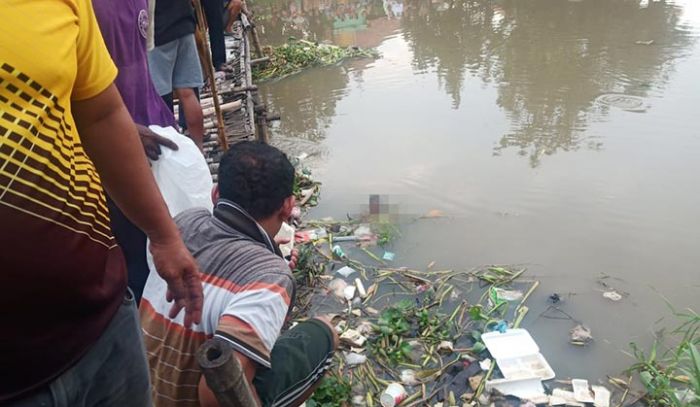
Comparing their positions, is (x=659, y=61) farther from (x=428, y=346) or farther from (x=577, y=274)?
(x=428, y=346)

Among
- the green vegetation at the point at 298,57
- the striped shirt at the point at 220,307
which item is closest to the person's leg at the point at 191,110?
the striped shirt at the point at 220,307

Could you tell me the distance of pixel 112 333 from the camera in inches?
46.7

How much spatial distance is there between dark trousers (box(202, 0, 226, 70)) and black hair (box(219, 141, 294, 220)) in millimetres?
3044

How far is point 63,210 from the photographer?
1019mm

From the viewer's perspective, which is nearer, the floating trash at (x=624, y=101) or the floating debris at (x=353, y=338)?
the floating debris at (x=353, y=338)

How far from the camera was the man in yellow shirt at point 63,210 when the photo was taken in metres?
0.91

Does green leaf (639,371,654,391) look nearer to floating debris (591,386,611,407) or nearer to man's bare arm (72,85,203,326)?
floating debris (591,386,611,407)

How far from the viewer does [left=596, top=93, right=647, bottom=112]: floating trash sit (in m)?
6.54

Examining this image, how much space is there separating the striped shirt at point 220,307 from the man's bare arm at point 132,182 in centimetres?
16

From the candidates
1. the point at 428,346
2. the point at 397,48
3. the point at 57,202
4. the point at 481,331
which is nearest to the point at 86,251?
the point at 57,202

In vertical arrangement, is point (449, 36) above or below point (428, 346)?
above

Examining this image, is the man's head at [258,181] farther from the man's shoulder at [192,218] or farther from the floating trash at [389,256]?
the floating trash at [389,256]

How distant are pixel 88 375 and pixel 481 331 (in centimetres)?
259

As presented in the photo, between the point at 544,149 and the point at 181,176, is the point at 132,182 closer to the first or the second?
the point at 181,176
